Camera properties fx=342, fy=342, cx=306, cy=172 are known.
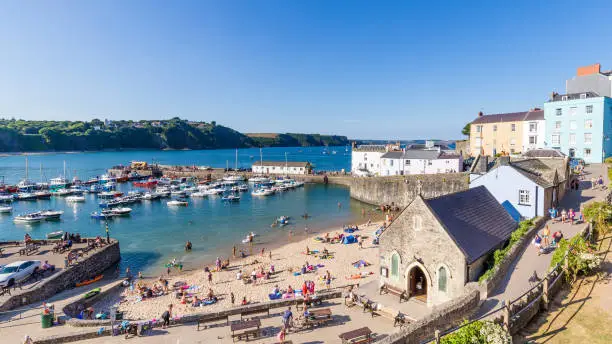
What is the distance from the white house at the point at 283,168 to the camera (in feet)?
311

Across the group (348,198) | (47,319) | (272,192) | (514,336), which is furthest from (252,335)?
(272,192)

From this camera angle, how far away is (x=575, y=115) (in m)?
48.1

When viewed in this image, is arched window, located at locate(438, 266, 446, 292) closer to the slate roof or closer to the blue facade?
the slate roof

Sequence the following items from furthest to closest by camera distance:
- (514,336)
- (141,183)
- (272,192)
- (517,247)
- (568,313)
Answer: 1. (141,183)
2. (272,192)
3. (517,247)
4. (568,313)
5. (514,336)

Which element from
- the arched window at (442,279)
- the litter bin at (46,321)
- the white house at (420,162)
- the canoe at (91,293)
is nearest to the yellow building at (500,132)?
the white house at (420,162)

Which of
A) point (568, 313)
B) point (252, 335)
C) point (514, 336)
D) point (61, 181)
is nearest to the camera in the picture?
point (514, 336)

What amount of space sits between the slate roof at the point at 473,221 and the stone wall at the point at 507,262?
844 millimetres

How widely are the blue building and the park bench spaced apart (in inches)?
2554

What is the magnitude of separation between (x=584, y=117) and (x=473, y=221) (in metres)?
41.2

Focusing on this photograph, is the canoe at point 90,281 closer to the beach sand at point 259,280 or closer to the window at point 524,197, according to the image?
the beach sand at point 259,280

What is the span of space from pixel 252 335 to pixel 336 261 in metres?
17.2

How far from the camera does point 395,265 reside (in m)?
18.6

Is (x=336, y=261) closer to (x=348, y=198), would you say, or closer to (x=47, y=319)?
(x=47, y=319)

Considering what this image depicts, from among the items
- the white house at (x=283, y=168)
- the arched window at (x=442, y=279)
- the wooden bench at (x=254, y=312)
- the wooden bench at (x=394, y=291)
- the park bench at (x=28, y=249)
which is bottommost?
the park bench at (x=28, y=249)
